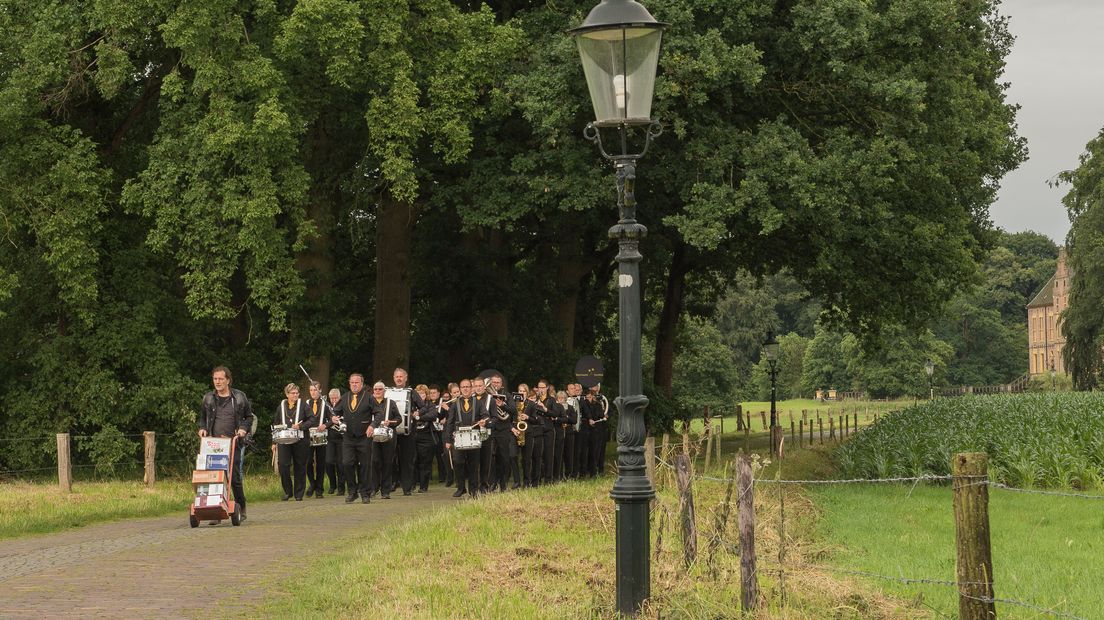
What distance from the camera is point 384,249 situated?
33.9m

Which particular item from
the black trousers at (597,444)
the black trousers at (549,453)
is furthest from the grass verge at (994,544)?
the black trousers at (597,444)

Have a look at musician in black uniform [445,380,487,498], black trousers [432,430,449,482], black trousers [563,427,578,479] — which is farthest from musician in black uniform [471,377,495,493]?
black trousers [563,427,578,479]

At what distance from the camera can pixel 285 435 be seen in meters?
23.2

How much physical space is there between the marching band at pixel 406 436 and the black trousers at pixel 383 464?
0.05ft

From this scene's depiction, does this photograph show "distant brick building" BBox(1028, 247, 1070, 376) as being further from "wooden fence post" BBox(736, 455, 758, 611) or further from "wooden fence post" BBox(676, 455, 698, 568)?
"wooden fence post" BBox(736, 455, 758, 611)

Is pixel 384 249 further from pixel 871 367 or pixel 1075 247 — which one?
pixel 871 367

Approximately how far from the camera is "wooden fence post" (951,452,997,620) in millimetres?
9180

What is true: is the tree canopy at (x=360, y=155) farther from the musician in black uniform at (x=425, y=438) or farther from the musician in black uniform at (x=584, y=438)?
the musician in black uniform at (x=584, y=438)

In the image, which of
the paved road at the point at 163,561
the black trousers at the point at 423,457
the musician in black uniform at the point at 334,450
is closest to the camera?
the paved road at the point at 163,561

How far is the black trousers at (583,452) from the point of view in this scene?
28.7 metres

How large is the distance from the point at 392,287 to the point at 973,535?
999 inches

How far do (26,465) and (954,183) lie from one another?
69.2 feet

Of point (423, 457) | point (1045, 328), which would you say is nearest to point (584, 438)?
point (423, 457)

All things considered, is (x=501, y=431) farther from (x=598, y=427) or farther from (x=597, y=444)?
(x=597, y=444)
